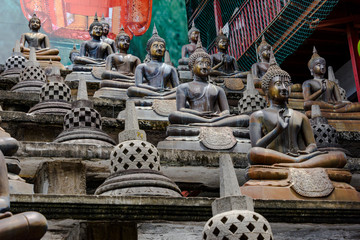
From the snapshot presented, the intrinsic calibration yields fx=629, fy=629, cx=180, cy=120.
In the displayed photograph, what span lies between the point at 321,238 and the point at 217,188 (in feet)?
6.26

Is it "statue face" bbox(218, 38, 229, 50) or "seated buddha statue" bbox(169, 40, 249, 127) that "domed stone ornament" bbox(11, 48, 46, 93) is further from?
"statue face" bbox(218, 38, 229, 50)

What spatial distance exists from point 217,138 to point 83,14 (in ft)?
36.4

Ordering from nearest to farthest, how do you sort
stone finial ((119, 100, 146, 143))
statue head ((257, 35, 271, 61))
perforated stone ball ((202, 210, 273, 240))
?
1. perforated stone ball ((202, 210, 273, 240))
2. stone finial ((119, 100, 146, 143))
3. statue head ((257, 35, 271, 61))

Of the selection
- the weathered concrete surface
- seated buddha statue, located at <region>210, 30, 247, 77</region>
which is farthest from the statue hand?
seated buddha statue, located at <region>210, 30, 247, 77</region>

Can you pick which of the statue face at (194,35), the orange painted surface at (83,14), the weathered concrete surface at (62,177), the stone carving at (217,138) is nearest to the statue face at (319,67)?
the stone carving at (217,138)

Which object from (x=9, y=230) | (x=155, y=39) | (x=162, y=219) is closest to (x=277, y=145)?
(x=162, y=219)

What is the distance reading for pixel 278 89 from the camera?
6578 millimetres

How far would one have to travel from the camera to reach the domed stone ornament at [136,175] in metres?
4.56

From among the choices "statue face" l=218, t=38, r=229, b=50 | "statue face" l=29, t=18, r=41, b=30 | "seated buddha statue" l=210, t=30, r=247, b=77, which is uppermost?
"statue face" l=29, t=18, r=41, b=30

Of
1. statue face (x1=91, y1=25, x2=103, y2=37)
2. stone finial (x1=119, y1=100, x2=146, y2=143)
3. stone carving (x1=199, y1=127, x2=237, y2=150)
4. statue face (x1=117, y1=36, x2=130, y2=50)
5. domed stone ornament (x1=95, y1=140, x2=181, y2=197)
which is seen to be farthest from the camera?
statue face (x1=91, y1=25, x2=103, y2=37)

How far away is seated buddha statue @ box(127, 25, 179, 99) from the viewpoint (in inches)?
357

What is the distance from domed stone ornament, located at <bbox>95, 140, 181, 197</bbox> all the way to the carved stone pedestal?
101cm

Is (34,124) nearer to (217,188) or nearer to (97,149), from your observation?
(97,149)

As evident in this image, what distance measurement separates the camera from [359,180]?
6668mm
